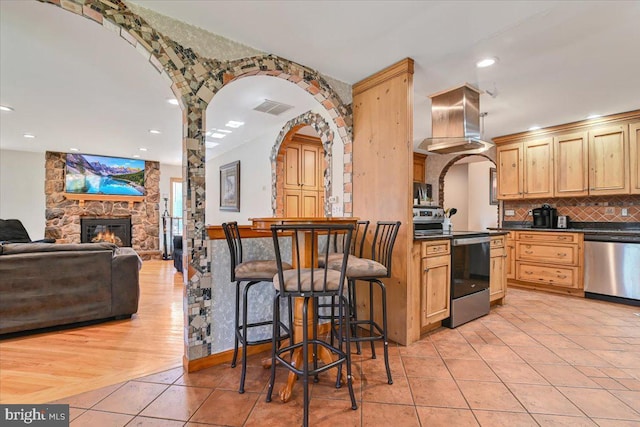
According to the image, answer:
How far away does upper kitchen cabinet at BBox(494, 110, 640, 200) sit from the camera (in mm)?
3906

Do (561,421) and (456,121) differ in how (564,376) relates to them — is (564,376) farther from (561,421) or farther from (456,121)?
(456,121)

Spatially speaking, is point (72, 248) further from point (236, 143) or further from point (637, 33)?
point (637, 33)

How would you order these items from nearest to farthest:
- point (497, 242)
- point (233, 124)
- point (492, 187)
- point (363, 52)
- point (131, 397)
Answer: point (131, 397) < point (363, 52) < point (497, 242) < point (233, 124) < point (492, 187)

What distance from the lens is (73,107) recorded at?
153 inches

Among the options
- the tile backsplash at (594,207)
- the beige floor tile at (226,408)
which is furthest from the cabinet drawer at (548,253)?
the beige floor tile at (226,408)

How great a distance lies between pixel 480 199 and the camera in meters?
7.34

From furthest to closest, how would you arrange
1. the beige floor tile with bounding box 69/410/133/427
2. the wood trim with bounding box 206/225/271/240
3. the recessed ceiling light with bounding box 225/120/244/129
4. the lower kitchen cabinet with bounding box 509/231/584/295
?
1. the recessed ceiling light with bounding box 225/120/244/129
2. the lower kitchen cabinet with bounding box 509/231/584/295
3. the wood trim with bounding box 206/225/271/240
4. the beige floor tile with bounding box 69/410/133/427

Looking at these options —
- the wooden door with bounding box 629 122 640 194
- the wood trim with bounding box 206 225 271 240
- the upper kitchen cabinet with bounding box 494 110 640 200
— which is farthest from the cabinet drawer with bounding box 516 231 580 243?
the wood trim with bounding box 206 225 271 240

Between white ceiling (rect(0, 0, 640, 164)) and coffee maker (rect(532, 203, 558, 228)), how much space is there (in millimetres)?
1370

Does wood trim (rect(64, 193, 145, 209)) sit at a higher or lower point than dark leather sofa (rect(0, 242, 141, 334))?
higher

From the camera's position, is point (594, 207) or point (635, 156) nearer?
point (635, 156)

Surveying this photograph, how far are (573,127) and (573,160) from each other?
1.53 ft

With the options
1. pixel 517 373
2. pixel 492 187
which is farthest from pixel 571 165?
pixel 517 373

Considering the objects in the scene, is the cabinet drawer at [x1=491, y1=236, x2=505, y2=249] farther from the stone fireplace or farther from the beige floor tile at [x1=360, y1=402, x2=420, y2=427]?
the stone fireplace
